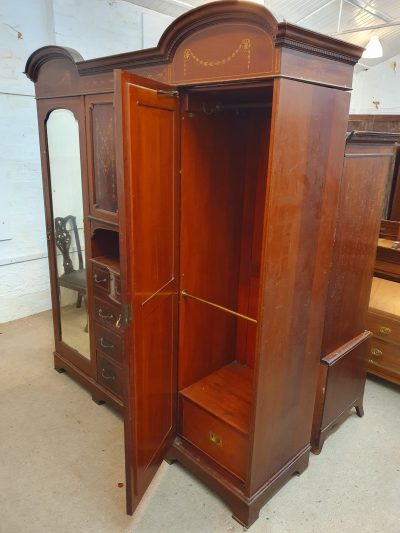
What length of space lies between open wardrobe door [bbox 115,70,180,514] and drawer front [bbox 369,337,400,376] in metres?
1.52

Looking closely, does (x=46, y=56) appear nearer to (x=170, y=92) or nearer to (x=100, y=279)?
(x=170, y=92)

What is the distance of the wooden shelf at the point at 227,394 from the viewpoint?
1.90 metres

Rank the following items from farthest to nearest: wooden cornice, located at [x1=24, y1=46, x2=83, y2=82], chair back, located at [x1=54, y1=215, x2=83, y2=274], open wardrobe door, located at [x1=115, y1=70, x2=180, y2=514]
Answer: chair back, located at [x1=54, y1=215, x2=83, y2=274]
wooden cornice, located at [x1=24, y1=46, x2=83, y2=82]
open wardrobe door, located at [x1=115, y1=70, x2=180, y2=514]

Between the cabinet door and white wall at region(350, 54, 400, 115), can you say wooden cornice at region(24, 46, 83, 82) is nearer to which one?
the cabinet door

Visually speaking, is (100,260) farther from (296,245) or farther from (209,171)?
(296,245)

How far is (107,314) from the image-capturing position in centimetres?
238

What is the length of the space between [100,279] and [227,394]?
96 centimetres

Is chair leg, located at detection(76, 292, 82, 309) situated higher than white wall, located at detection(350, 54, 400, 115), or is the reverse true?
white wall, located at detection(350, 54, 400, 115)

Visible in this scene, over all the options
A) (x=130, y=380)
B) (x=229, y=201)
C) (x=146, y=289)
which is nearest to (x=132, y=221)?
(x=146, y=289)

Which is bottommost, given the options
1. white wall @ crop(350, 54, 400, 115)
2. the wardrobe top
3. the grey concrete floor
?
the grey concrete floor

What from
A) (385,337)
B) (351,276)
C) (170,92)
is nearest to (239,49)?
(170,92)

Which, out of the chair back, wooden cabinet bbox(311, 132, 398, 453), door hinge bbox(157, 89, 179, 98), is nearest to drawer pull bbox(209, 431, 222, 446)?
wooden cabinet bbox(311, 132, 398, 453)

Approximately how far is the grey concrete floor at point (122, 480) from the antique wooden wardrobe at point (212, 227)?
0.11m

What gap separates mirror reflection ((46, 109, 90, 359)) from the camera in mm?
2352
